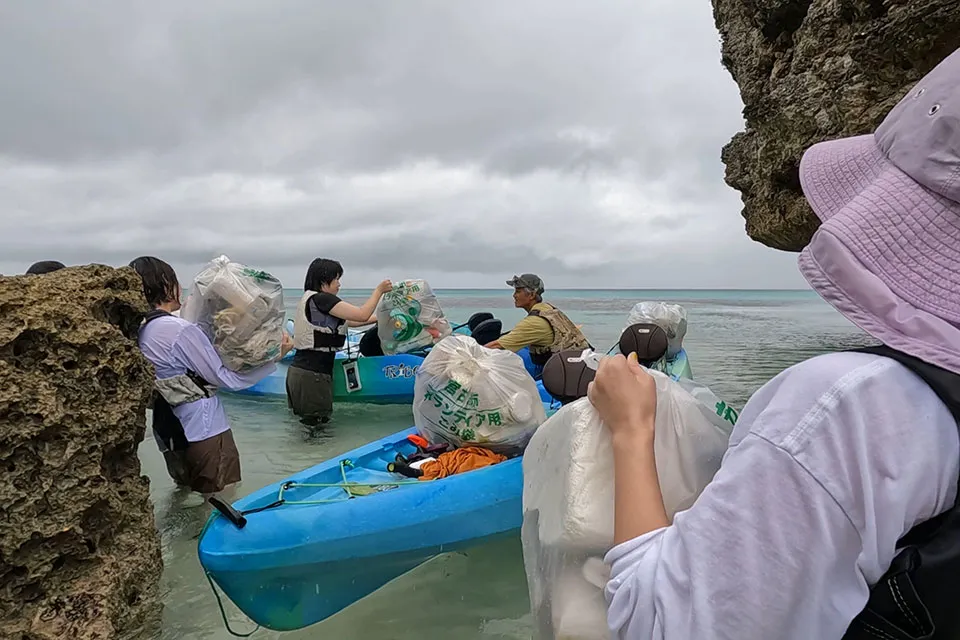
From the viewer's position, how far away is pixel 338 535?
→ 129 inches

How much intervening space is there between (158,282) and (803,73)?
7726mm

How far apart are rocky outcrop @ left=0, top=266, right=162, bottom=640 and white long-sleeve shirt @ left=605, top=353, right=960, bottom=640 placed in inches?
113

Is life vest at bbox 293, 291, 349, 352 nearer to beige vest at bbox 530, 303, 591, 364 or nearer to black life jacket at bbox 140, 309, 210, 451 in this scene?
beige vest at bbox 530, 303, 591, 364

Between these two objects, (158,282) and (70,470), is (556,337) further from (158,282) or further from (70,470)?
(70,470)

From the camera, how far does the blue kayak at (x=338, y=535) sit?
316cm

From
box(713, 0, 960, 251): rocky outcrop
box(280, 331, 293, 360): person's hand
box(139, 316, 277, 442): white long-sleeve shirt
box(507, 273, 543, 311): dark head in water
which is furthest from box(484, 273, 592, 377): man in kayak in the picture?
box(713, 0, 960, 251): rocky outcrop

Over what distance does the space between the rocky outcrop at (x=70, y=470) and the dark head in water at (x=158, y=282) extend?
674 mm

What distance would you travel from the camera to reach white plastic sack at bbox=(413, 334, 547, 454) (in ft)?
12.9

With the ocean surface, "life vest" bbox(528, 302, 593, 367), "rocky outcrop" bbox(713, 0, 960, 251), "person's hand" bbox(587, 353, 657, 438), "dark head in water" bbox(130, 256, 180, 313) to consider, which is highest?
"rocky outcrop" bbox(713, 0, 960, 251)

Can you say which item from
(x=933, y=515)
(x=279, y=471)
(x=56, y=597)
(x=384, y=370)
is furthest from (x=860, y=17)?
(x=56, y=597)

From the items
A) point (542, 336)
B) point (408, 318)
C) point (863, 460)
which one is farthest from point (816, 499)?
point (408, 318)

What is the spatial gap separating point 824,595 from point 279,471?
19.1 feet

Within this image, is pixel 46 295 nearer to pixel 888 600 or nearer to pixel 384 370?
pixel 888 600

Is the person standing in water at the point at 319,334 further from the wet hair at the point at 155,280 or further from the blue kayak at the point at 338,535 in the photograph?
the blue kayak at the point at 338,535
